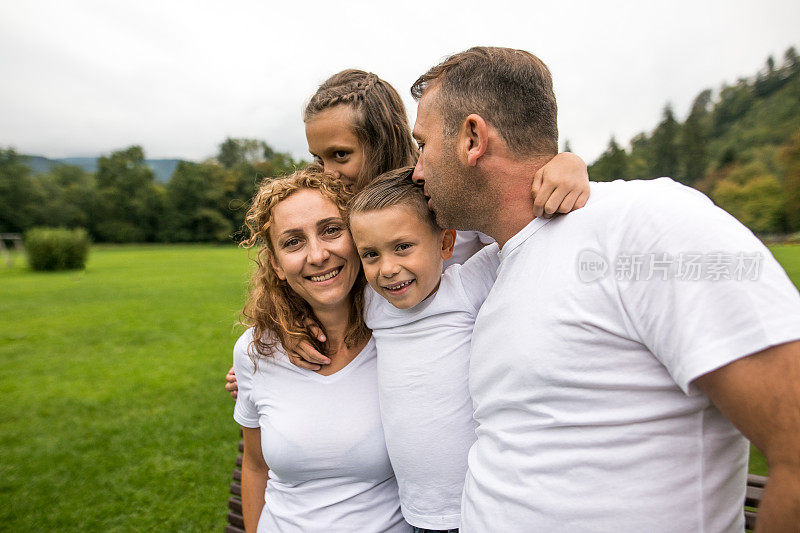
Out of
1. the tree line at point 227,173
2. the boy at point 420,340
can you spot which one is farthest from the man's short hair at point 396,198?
the tree line at point 227,173

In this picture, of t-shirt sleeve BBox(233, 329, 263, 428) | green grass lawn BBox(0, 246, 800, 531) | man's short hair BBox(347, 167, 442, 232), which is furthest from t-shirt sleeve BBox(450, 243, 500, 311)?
green grass lawn BBox(0, 246, 800, 531)

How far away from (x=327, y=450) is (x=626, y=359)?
4.51ft

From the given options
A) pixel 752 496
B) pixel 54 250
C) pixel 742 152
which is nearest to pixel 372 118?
pixel 752 496

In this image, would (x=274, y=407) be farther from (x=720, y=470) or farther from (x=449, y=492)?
(x=720, y=470)

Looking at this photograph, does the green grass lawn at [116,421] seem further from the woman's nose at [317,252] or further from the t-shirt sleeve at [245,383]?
the woman's nose at [317,252]

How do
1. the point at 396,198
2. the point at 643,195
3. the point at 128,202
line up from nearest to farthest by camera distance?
the point at 643,195 < the point at 396,198 < the point at 128,202

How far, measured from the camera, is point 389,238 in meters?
2.02

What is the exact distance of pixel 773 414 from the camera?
3.44 ft

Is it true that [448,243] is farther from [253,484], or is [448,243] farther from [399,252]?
[253,484]

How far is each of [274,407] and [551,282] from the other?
1503mm

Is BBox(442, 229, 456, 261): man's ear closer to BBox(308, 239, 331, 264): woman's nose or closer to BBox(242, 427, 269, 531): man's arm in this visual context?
BBox(308, 239, 331, 264): woman's nose

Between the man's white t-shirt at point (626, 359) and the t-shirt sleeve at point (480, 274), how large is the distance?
1.65ft

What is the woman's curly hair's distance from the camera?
2.25 meters

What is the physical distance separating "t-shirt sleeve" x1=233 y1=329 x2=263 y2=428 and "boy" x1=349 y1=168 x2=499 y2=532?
73cm
